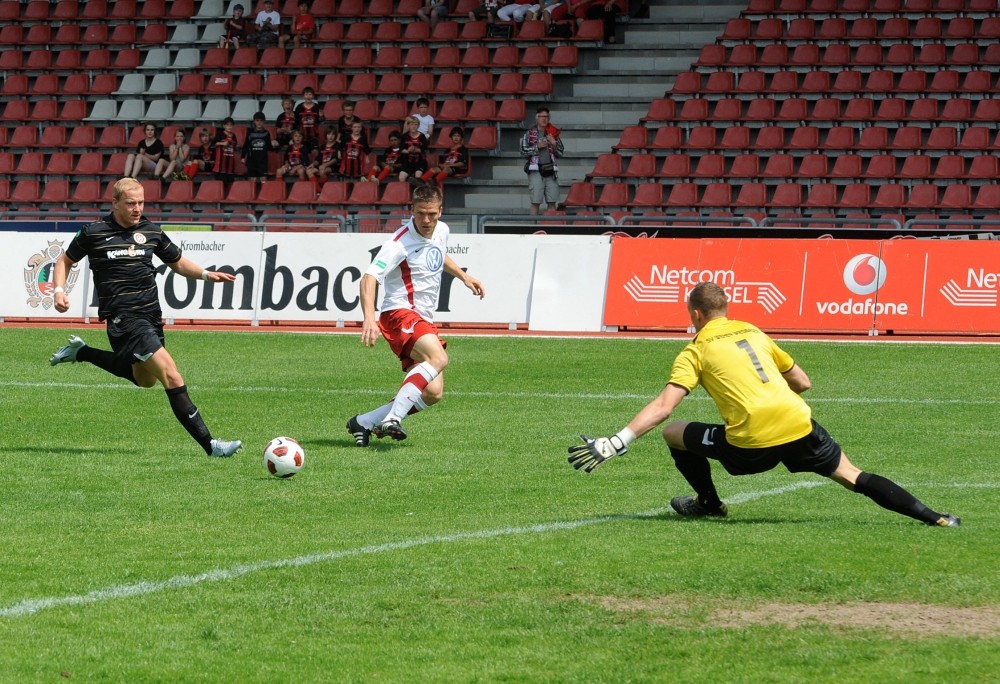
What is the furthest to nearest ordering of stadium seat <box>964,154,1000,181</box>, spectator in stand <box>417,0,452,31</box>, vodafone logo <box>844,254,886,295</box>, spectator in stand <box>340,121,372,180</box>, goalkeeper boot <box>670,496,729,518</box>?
spectator in stand <box>417,0,452,31</box>, spectator in stand <box>340,121,372,180</box>, stadium seat <box>964,154,1000,181</box>, vodafone logo <box>844,254,886,295</box>, goalkeeper boot <box>670,496,729,518</box>

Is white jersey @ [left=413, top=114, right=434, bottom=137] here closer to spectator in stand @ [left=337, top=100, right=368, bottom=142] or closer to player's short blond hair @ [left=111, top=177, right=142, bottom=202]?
spectator in stand @ [left=337, top=100, right=368, bottom=142]

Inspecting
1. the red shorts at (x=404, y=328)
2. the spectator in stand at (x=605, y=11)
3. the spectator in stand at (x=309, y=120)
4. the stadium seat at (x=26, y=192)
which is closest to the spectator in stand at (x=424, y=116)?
the spectator in stand at (x=309, y=120)

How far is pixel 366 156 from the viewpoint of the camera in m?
30.8

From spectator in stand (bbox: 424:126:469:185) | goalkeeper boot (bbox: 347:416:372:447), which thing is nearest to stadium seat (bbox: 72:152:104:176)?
spectator in stand (bbox: 424:126:469:185)

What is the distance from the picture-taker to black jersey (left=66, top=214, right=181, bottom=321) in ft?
35.5

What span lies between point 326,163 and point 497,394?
55.3 feet

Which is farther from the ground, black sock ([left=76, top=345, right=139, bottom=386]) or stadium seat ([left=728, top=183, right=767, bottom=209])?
stadium seat ([left=728, top=183, right=767, bottom=209])

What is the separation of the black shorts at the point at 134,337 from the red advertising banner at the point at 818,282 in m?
12.0

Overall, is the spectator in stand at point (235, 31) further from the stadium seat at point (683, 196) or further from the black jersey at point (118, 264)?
the black jersey at point (118, 264)

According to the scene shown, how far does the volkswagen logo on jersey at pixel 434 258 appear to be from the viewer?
11.5 m

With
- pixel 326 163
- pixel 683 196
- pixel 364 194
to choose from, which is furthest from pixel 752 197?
pixel 326 163

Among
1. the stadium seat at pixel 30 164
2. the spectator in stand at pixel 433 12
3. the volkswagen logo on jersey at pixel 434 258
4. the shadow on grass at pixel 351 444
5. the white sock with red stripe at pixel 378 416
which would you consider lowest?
the shadow on grass at pixel 351 444

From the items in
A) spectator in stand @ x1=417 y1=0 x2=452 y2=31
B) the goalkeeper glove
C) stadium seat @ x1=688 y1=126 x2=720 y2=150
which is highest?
spectator in stand @ x1=417 y1=0 x2=452 y2=31

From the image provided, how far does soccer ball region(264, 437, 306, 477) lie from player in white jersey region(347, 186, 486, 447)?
1511 millimetres
